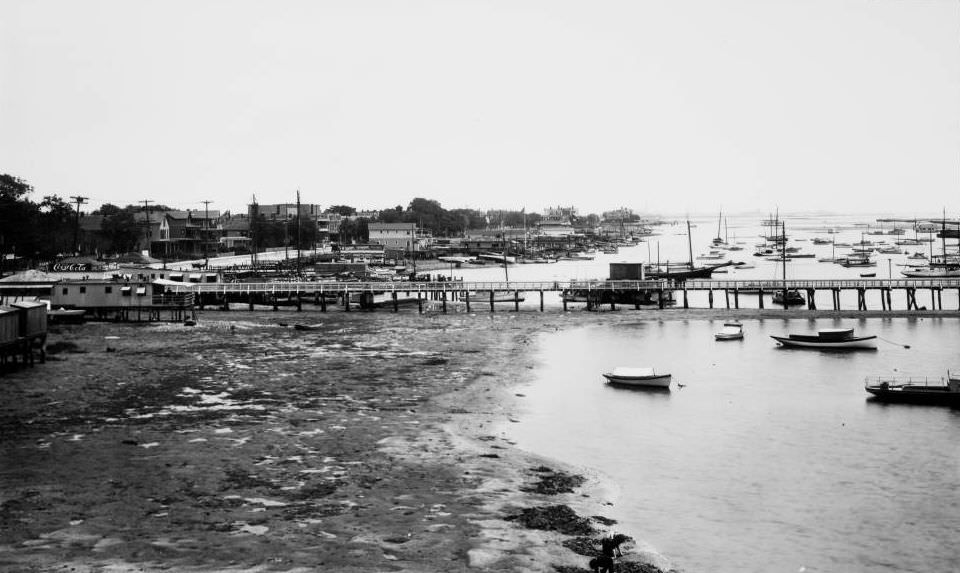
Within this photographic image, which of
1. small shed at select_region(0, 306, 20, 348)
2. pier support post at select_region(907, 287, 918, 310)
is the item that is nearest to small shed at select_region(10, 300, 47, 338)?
small shed at select_region(0, 306, 20, 348)

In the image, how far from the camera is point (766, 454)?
31.0m

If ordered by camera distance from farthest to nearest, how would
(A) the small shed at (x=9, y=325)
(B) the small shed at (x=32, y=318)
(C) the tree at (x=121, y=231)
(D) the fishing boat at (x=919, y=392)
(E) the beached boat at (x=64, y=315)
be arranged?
(C) the tree at (x=121, y=231) → (E) the beached boat at (x=64, y=315) → (B) the small shed at (x=32, y=318) → (A) the small shed at (x=9, y=325) → (D) the fishing boat at (x=919, y=392)

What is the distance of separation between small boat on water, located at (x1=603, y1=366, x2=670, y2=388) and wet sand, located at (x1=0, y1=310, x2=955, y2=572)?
550cm

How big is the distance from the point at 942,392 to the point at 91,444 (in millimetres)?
36329

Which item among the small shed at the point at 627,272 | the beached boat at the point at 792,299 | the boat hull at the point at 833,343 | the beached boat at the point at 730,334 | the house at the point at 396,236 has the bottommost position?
the boat hull at the point at 833,343

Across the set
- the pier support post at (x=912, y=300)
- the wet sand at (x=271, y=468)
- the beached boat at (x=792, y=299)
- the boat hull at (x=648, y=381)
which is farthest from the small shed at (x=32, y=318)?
the pier support post at (x=912, y=300)

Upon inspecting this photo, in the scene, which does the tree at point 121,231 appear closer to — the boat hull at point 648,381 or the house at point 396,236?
the house at point 396,236

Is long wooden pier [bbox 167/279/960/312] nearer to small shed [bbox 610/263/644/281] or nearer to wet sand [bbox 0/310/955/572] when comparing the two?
small shed [bbox 610/263/644/281]

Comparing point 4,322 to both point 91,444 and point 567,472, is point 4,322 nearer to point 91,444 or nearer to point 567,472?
point 91,444

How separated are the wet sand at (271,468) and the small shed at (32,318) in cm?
207

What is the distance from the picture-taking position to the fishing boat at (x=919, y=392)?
128 feet

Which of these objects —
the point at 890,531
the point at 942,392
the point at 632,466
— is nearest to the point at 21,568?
the point at 632,466

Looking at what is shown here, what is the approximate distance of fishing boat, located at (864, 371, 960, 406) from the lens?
3903 cm

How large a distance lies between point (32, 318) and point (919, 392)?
149 ft
